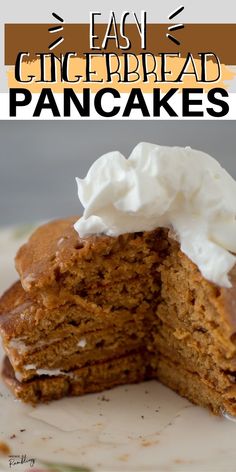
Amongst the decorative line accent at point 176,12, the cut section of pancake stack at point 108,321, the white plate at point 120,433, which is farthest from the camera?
the decorative line accent at point 176,12

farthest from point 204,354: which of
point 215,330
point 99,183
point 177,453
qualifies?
point 99,183

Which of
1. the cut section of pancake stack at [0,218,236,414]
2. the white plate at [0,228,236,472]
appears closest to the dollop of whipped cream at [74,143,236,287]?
the cut section of pancake stack at [0,218,236,414]

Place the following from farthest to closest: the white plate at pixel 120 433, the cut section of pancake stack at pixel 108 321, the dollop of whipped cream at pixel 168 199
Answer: the cut section of pancake stack at pixel 108 321 → the dollop of whipped cream at pixel 168 199 → the white plate at pixel 120 433

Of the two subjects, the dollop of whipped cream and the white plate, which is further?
the dollop of whipped cream

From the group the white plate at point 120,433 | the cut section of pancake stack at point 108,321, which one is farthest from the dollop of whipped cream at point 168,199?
the white plate at point 120,433

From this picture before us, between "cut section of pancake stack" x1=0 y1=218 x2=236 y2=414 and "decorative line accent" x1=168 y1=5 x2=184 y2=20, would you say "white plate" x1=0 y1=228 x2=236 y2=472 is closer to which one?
"cut section of pancake stack" x1=0 y1=218 x2=236 y2=414

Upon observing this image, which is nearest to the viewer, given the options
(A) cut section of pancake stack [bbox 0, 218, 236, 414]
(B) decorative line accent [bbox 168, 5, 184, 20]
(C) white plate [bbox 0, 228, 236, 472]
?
(C) white plate [bbox 0, 228, 236, 472]

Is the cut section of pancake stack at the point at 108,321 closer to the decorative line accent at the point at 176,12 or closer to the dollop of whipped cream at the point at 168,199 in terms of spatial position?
the dollop of whipped cream at the point at 168,199
